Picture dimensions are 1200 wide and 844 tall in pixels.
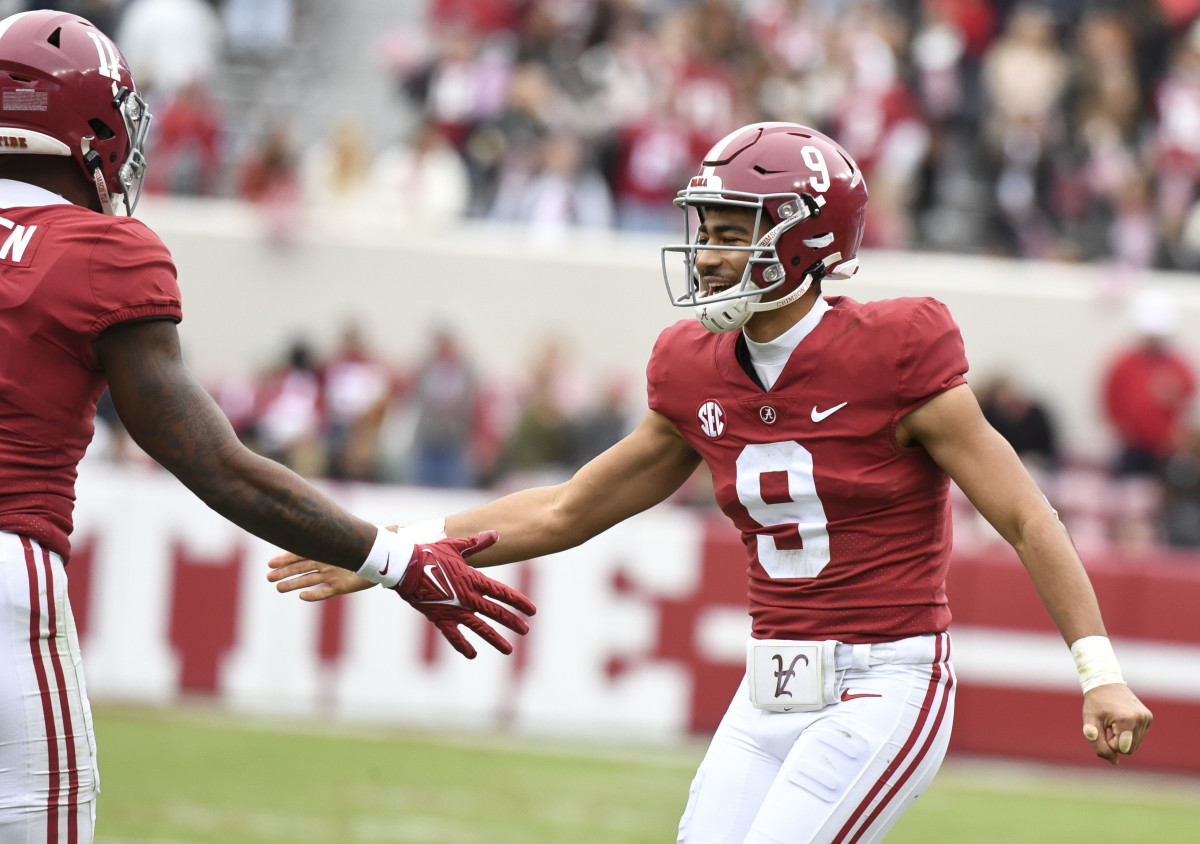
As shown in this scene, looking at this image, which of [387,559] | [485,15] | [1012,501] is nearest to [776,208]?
[1012,501]

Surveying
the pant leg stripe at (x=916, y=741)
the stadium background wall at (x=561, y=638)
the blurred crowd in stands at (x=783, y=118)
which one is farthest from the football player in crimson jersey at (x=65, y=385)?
the blurred crowd in stands at (x=783, y=118)

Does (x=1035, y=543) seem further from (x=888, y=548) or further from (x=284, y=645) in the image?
(x=284, y=645)

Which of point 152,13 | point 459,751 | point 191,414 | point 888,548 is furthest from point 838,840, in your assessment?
point 152,13

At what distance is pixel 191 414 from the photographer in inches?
131

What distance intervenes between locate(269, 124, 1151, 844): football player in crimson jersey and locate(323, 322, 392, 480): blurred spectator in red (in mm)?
7220

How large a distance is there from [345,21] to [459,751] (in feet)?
27.8

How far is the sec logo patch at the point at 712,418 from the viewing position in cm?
400

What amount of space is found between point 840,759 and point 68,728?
5.23 ft

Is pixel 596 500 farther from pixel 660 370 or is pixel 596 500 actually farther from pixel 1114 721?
pixel 1114 721

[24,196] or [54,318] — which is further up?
[24,196]

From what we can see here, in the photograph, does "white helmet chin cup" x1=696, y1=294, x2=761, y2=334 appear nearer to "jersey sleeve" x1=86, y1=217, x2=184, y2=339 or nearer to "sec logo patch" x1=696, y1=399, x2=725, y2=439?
"sec logo patch" x1=696, y1=399, x2=725, y2=439

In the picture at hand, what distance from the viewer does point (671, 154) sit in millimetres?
12555

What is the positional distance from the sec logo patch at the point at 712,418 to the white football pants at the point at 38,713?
150 cm

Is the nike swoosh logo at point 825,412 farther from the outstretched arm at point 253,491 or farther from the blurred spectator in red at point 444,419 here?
the blurred spectator in red at point 444,419
